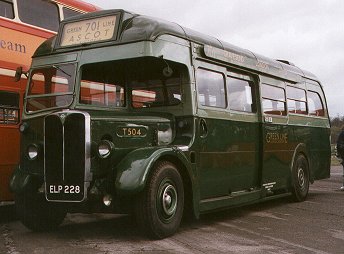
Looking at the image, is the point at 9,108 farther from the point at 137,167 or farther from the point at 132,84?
the point at 137,167

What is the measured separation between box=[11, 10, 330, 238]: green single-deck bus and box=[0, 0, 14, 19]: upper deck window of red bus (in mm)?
1545

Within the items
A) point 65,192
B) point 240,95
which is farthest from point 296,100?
point 65,192

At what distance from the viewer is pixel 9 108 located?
337 inches

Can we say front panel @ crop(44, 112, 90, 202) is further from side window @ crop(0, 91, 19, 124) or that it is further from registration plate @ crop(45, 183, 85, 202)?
side window @ crop(0, 91, 19, 124)

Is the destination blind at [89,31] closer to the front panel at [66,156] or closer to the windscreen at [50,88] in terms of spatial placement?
the windscreen at [50,88]

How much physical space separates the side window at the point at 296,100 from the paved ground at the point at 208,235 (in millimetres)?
2374

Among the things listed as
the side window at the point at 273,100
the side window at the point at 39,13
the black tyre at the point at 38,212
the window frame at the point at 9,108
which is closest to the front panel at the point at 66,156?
the black tyre at the point at 38,212

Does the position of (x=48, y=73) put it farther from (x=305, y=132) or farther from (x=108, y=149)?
(x=305, y=132)

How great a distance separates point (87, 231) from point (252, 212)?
336 cm

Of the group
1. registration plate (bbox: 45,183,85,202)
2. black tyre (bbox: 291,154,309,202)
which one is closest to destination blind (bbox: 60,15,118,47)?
registration plate (bbox: 45,183,85,202)

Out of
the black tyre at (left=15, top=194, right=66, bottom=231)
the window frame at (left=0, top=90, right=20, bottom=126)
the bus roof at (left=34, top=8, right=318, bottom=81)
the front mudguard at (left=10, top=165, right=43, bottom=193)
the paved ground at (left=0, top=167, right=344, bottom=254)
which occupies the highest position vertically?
the bus roof at (left=34, top=8, right=318, bottom=81)

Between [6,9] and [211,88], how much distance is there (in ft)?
12.2

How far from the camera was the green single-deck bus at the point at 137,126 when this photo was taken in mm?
6430

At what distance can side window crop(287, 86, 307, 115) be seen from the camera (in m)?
10.9
